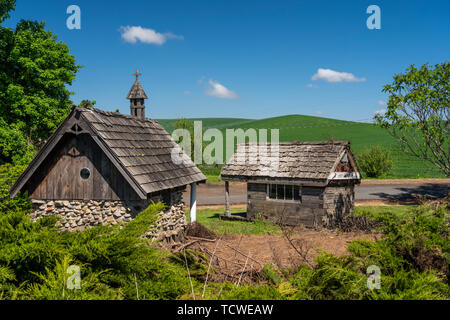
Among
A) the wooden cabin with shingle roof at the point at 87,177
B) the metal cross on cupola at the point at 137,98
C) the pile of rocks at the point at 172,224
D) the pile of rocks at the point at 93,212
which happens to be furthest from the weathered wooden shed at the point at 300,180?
the pile of rocks at the point at 93,212

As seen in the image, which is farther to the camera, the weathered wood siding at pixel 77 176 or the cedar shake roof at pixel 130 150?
the weathered wood siding at pixel 77 176

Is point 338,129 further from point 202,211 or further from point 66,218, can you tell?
point 66,218

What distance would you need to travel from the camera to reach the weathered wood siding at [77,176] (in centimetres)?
1012

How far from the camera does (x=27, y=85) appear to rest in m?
21.2

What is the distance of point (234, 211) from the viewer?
69.9ft

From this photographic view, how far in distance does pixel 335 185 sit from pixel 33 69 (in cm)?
1918

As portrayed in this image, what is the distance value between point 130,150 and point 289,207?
9.05 meters

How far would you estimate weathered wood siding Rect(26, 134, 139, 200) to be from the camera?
10.1 metres

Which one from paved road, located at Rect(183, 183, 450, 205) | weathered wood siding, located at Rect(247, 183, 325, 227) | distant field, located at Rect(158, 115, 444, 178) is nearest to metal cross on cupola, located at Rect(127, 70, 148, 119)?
weathered wood siding, located at Rect(247, 183, 325, 227)

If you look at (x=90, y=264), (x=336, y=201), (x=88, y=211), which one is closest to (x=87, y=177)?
(x=88, y=211)

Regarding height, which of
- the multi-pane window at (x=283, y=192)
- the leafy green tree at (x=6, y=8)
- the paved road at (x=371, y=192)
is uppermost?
the leafy green tree at (x=6, y=8)

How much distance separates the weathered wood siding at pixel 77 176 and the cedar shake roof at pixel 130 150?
33 cm

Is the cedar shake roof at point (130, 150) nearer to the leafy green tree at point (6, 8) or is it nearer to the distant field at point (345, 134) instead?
the leafy green tree at point (6, 8)

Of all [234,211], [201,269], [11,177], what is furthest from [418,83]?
[11,177]
